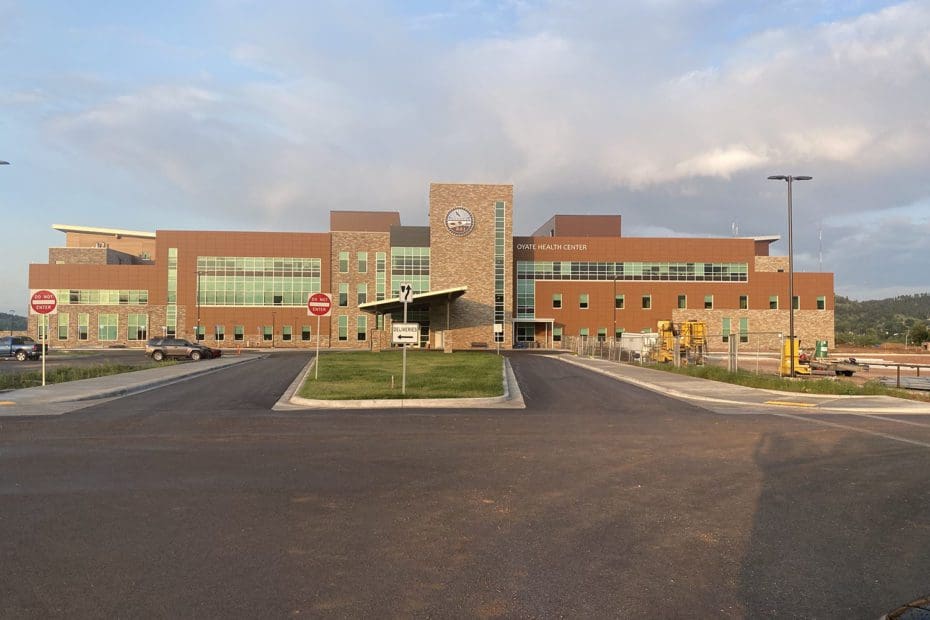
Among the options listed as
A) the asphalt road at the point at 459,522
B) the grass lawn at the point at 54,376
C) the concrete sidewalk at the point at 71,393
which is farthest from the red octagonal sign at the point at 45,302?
the asphalt road at the point at 459,522

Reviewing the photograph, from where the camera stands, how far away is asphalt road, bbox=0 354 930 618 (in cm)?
484

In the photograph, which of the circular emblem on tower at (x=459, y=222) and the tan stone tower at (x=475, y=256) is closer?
the tan stone tower at (x=475, y=256)

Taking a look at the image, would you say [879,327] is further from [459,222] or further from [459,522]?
[459,522]

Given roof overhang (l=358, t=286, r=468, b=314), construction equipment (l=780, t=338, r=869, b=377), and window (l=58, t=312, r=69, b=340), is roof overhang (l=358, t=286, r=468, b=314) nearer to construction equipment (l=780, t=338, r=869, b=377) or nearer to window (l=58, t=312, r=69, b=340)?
construction equipment (l=780, t=338, r=869, b=377)

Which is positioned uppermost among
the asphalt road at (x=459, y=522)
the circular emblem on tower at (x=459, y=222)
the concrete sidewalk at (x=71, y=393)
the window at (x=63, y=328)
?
the circular emblem on tower at (x=459, y=222)

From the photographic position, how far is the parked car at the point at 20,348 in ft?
152

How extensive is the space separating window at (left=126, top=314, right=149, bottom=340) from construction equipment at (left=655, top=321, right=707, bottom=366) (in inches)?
2466

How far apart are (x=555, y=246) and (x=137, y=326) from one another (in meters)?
52.8

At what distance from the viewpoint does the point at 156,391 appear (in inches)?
870

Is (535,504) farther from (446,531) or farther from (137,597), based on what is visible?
(137,597)

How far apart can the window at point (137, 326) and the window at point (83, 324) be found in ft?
15.8

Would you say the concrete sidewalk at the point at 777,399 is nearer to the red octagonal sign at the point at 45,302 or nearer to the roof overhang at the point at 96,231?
the red octagonal sign at the point at 45,302

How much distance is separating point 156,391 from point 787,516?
2040 centimetres

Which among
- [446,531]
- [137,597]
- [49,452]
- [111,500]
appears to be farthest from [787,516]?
[49,452]
